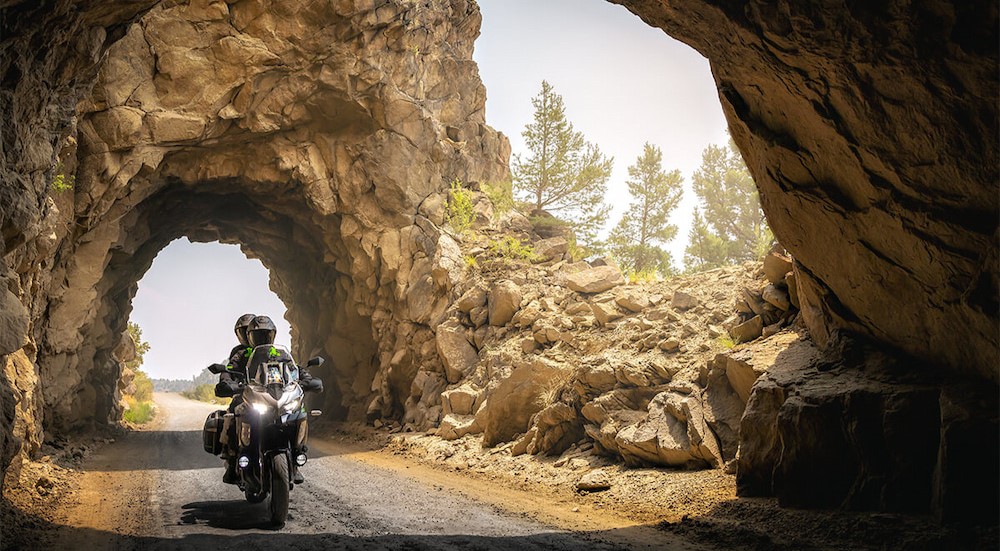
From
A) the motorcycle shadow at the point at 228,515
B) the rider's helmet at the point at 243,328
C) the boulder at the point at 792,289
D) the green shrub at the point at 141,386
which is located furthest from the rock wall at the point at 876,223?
the green shrub at the point at 141,386

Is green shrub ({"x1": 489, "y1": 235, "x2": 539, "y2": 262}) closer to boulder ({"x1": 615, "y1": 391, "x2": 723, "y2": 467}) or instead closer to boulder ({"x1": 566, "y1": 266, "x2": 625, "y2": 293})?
boulder ({"x1": 566, "y1": 266, "x2": 625, "y2": 293})

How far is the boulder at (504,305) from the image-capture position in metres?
15.7

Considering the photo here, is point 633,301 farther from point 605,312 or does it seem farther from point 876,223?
point 876,223

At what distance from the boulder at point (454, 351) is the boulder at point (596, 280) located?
3.25 metres

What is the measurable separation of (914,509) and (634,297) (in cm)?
864

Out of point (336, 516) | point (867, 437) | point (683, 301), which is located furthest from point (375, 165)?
point (867, 437)

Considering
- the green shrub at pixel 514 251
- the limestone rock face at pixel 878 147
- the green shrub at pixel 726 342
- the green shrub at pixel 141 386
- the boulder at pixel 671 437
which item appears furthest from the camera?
the green shrub at pixel 141 386

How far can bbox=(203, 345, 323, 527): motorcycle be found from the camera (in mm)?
6359

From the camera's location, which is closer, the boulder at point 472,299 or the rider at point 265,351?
the rider at point 265,351

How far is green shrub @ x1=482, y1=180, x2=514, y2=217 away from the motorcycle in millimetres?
14798

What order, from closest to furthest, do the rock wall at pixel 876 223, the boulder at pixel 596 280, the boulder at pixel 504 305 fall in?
the rock wall at pixel 876 223, the boulder at pixel 596 280, the boulder at pixel 504 305

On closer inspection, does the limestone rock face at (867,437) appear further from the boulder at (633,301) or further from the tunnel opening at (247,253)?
the tunnel opening at (247,253)

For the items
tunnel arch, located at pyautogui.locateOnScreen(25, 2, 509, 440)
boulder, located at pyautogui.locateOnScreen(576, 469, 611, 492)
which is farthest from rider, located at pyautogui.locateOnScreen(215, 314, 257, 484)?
boulder, located at pyautogui.locateOnScreen(576, 469, 611, 492)

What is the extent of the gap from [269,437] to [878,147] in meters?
6.87
